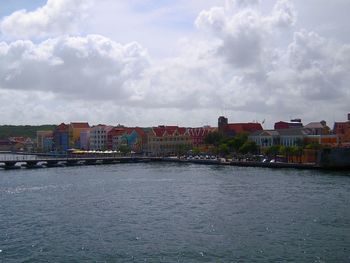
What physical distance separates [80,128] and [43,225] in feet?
436

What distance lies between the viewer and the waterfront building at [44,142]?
545 feet

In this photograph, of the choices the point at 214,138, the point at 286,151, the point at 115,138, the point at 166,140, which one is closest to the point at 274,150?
the point at 286,151

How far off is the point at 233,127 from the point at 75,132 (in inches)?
2087

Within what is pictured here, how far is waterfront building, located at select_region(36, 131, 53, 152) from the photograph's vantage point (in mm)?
166050

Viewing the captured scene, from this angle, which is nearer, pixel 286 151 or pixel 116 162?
pixel 286 151

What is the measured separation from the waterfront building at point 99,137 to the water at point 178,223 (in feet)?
319

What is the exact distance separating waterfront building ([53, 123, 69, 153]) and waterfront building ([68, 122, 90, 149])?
1156mm

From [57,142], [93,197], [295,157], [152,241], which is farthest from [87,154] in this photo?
[152,241]

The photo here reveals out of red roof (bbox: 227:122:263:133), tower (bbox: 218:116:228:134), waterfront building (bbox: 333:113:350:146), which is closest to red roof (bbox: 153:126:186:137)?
tower (bbox: 218:116:228:134)

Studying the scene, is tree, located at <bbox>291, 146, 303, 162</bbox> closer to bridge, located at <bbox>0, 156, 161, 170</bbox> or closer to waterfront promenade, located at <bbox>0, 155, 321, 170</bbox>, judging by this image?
waterfront promenade, located at <bbox>0, 155, 321, 170</bbox>

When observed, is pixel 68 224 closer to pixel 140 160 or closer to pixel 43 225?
pixel 43 225

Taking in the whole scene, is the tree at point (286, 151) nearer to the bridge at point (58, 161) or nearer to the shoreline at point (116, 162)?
the shoreline at point (116, 162)

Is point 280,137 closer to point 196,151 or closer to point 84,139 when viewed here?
point 196,151

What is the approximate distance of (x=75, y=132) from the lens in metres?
160
